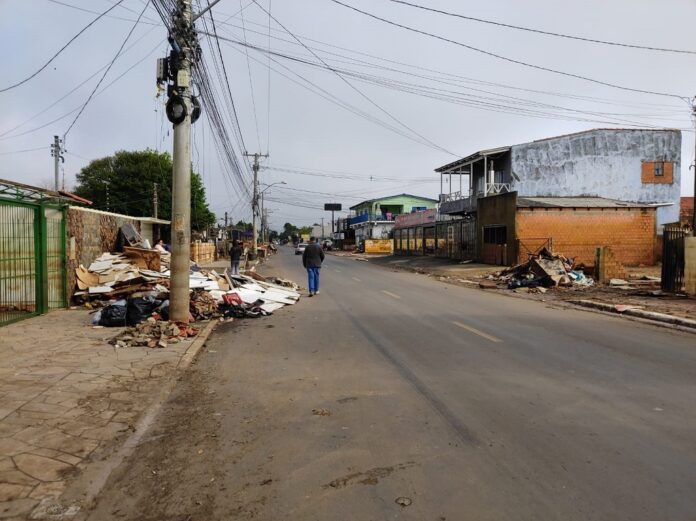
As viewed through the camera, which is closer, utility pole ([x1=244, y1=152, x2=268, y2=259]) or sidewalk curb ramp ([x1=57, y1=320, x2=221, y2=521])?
sidewalk curb ramp ([x1=57, y1=320, x2=221, y2=521])

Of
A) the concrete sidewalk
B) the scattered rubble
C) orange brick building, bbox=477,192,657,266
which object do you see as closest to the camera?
the concrete sidewalk

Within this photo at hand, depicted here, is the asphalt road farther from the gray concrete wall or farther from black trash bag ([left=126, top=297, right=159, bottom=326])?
the gray concrete wall

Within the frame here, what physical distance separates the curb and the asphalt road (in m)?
0.17

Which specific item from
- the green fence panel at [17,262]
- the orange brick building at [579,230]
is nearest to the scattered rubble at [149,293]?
the green fence panel at [17,262]

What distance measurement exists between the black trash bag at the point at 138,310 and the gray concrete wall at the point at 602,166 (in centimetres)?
3080

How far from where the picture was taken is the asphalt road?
10.9 feet

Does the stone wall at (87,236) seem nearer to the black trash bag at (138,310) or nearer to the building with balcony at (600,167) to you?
the black trash bag at (138,310)

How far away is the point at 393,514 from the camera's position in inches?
124

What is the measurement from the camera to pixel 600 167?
122 feet

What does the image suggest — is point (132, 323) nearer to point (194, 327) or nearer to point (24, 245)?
point (194, 327)

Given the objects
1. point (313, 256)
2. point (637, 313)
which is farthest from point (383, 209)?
point (637, 313)

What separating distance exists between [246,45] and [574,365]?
12.3m

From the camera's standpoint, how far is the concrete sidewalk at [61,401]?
3744mm

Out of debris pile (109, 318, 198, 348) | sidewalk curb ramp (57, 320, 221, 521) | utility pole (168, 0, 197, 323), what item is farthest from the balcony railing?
sidewalk curb ramp (57, 320, 221, 521)
